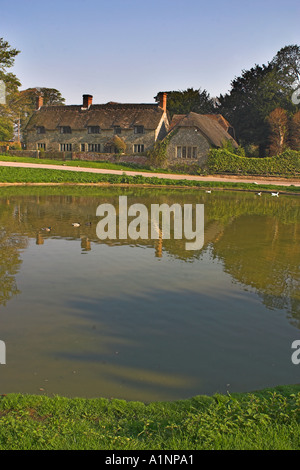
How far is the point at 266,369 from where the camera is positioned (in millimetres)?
6719

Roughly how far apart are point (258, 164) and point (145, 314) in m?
43.9

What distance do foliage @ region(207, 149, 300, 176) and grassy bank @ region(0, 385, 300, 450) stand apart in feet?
152

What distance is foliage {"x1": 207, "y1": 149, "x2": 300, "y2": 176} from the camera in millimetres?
49219

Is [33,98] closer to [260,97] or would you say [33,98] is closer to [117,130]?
[117,130]

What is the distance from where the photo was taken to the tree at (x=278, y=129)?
58.7 metres

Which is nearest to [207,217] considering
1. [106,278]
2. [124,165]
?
[106,278]

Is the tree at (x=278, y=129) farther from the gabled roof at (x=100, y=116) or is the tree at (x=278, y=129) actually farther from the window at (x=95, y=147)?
the window at (x=95, y=147)

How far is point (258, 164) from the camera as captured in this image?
163 ft

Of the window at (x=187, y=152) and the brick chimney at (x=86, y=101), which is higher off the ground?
the brick chimney at (x=86, y=101)

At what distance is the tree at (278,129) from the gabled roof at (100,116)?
15526 millimetres

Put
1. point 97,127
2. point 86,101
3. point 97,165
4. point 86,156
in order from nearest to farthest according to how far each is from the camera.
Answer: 1. point 97,165
2. point 86,156
3. point 97,127
4. point 86,101
